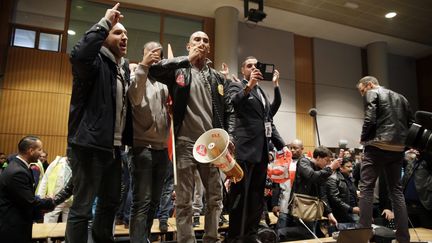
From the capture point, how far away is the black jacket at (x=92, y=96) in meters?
1.72

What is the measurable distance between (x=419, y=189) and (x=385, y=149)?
5.28ft

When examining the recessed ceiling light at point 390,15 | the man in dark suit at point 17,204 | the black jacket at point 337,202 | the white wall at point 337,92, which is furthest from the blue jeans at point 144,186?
the recessed ceiling light at point 390,15

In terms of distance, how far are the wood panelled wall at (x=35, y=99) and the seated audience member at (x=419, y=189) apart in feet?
20.2

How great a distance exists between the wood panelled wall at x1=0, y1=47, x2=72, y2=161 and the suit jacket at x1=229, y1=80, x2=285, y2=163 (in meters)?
5.38

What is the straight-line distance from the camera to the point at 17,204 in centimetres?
261

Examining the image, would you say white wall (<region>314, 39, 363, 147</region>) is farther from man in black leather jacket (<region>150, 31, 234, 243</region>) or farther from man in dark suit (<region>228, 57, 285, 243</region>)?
man in black leather jacket (<region>150, 31, 234, 243</region>)

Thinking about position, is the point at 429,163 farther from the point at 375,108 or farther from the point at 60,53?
the point at 60,53

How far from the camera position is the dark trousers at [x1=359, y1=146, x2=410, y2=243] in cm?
282

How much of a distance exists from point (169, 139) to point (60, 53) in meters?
5.61

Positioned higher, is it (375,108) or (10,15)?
(10,15)

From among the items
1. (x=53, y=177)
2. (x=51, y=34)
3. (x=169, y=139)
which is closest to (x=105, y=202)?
(x=169, y=139)

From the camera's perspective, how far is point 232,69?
722cm

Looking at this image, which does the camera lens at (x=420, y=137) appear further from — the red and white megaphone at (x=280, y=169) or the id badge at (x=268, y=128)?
the red and white megaphone at (x=280, y=169)

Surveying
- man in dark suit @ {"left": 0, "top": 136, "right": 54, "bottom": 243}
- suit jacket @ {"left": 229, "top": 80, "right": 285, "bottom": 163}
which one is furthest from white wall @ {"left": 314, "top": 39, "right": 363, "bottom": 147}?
man in dark suit @ {"left": 0, "top": 136, "right": 54, "bottom": 243}
